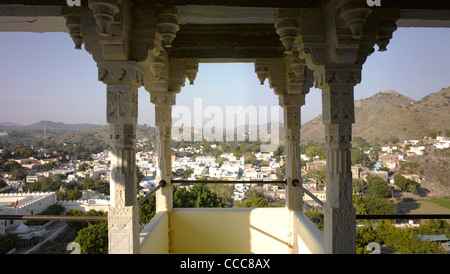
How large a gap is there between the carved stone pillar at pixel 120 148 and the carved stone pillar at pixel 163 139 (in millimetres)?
1838

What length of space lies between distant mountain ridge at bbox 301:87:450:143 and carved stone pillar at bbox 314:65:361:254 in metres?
12.2

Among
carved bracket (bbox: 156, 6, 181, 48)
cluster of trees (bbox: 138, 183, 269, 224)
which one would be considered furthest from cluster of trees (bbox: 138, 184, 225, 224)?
carved bracket (bbox: 156, 6, 181, 48)

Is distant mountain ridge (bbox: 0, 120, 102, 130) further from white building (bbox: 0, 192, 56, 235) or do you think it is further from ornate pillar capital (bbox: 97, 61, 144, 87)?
ornate pillar capital (bbox: 97, 61, 144, 87)

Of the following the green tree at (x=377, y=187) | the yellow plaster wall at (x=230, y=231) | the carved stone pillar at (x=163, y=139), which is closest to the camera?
the carved stone pillar at (x=163, y=139)

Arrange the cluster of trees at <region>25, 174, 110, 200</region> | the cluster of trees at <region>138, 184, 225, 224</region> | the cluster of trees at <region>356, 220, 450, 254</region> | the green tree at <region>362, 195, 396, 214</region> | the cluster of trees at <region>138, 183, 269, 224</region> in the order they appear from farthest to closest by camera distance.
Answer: the cluster of trees at <region>138, 184, 225, 224</region>
the cluster of trees at <region>138, 183, 269, 224</region>
the green tree at <region>362, 195, 396, 214</region>
the cluster of trees at <region>356, 220, 450, 254</region>
the cluster of trees at <region>25, 174, 110, 200</region>

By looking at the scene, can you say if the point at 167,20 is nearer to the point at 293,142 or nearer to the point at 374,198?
the point at 293,142

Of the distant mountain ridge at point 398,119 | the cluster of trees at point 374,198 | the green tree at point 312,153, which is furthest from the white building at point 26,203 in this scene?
the cluster of trees at point 374,198

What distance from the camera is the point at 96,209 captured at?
6.41 m

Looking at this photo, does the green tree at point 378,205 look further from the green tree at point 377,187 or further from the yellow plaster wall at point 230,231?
the yellow plaster wall at point 230,231

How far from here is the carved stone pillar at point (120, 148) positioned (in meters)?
2.20

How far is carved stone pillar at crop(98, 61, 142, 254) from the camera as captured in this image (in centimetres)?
220

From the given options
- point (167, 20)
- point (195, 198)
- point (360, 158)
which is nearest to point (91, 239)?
point (167, 20)

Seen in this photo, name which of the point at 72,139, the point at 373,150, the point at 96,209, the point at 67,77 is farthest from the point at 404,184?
the point at 67,77
